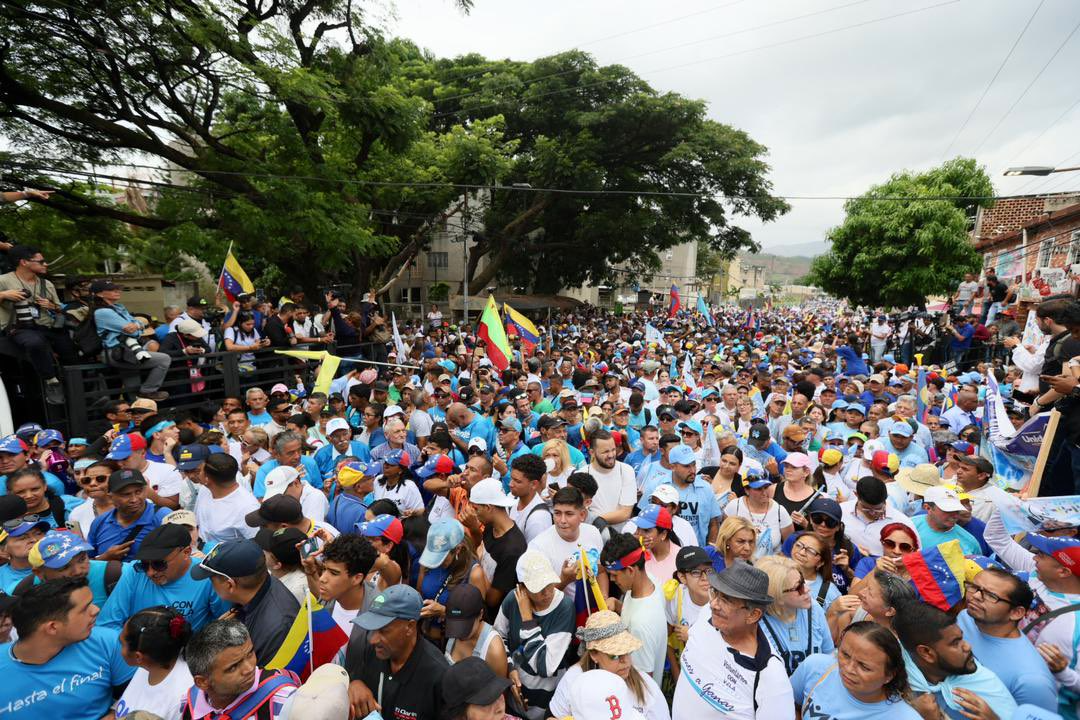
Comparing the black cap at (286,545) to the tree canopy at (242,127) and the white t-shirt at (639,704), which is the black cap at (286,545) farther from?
the tree canopy at (242,127)

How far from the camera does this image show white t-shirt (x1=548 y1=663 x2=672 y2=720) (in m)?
2.44

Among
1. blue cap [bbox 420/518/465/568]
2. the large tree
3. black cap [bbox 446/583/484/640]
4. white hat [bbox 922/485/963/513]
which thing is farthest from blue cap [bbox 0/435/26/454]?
the large tree

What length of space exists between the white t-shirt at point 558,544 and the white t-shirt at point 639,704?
0.88m

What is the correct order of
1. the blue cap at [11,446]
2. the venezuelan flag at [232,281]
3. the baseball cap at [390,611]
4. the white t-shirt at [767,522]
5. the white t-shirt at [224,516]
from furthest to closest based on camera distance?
the venezuelan flag at [232,281] → the blue cap at [11,446] → the white t-shirt at [224,516] → the white t-shirt at [767,522] → the baseball cap at [390,611]

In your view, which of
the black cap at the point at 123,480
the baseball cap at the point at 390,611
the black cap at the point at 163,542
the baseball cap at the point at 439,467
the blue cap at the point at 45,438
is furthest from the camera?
the blue cap at the point at 45,438

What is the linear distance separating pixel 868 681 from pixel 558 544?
1.83 metres

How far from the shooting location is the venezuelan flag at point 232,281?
31.7ft

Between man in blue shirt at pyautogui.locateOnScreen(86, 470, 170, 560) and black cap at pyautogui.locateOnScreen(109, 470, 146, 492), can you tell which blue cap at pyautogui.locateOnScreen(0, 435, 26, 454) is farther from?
black cap at pyautogui.locateOnScreen(109, 470, 146, 492)

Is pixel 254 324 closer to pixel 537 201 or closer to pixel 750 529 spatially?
pixel 750 529

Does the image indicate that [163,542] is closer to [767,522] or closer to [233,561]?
[233,561]

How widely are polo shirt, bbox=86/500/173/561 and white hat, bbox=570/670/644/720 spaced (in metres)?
3.30

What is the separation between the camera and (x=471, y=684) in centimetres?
219

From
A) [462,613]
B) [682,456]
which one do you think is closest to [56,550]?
[462,613]

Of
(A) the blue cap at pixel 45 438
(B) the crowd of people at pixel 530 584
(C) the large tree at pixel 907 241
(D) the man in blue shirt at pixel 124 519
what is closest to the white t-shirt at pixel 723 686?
(B) the crowd of people at pixel 530 584
